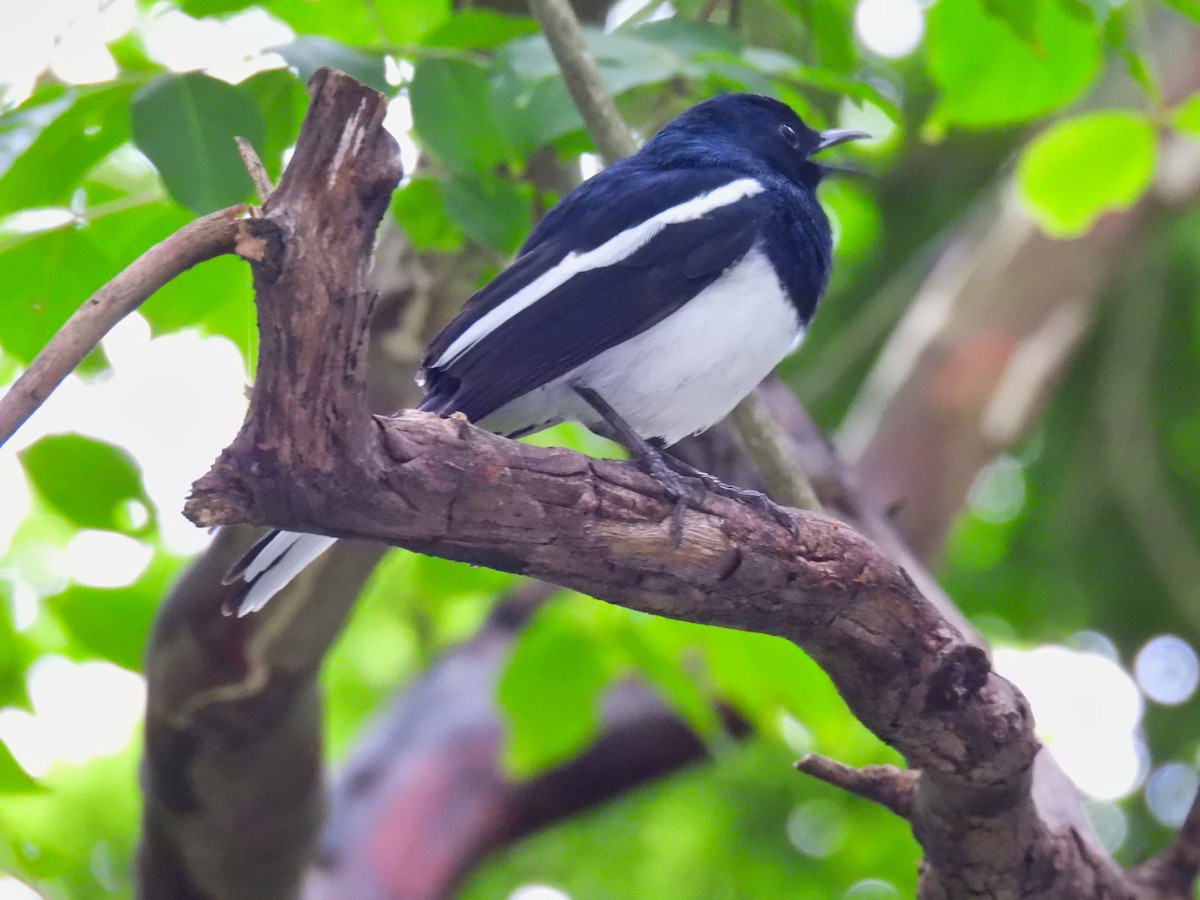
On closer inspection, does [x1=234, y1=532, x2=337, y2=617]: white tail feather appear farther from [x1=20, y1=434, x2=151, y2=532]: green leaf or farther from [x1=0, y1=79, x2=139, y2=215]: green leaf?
[x1=0, y1=79, x2=139, y2=215]: green leaf

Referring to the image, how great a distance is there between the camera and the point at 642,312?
2.78 metres

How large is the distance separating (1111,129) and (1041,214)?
0.40m

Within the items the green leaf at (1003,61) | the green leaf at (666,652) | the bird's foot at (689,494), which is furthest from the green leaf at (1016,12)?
the green leaf at (666,652)

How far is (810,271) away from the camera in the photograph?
120 inches

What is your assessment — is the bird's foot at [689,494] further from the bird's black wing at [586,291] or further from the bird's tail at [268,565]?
the bird's tail at [268,565]

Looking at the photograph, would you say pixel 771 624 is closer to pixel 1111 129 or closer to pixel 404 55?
pixel 404 55

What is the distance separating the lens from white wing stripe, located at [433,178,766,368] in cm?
263

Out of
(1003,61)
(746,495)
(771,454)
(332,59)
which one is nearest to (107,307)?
Answer: (332,59)

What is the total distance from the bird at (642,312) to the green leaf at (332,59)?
515 mm

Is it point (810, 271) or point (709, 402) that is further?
point (810, 271)

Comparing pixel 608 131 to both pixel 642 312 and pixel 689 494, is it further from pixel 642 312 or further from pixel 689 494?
pixel 689 494

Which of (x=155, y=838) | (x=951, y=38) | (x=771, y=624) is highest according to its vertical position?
(x=951, y=38)

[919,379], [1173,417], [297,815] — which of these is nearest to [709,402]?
[297,815]

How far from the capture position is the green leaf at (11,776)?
2.35 metres
